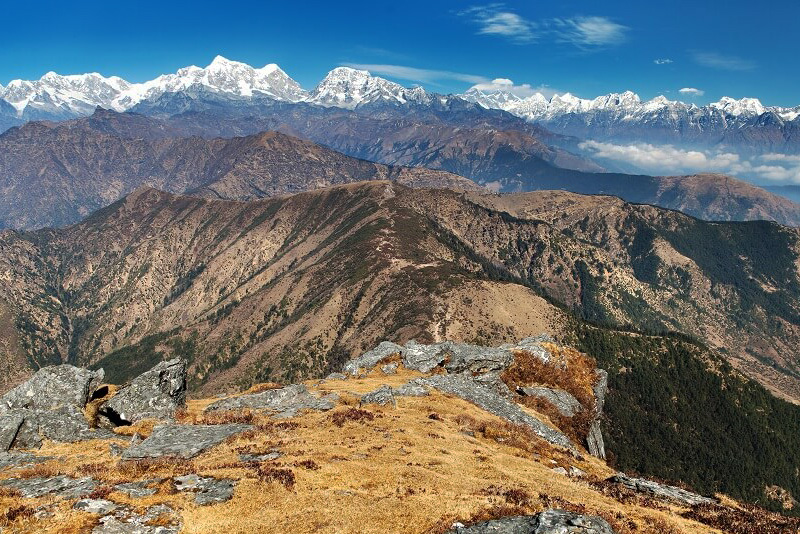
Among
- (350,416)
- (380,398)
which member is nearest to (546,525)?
(350,416)

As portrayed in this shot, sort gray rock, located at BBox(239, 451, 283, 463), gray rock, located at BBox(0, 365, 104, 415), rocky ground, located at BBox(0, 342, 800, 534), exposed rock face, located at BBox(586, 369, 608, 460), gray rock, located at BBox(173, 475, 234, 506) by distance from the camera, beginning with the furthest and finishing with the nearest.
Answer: exposed rock face, located at BBox(586, 369, 608, 460)
gray rock, located at BBox(0, 365, 104, 415)
gray rock, located at BBox(239, 451, 283, 463)
gray rock, located at BBox(173, 475, 234, 506)
rocky ground, located at BBox(0, 342, 800, 534)

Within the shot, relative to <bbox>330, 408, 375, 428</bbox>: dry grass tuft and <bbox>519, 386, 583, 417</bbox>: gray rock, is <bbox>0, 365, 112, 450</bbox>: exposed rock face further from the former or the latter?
<bbox>519, 386, 583, 417</bbox>: gray rock

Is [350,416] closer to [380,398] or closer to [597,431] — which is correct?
[380,398]

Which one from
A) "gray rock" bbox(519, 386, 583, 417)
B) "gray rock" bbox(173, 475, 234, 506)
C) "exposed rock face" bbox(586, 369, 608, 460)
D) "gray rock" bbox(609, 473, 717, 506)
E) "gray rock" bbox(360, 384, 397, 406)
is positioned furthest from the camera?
"gray rock" bbox(519, 386, 583, 417)

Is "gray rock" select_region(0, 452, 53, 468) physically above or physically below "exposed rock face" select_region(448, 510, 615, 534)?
below

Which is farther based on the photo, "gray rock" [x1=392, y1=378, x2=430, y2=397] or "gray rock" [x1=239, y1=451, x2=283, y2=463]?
"gray rock" [x1=392, y1=378, x2=430, y2=397]

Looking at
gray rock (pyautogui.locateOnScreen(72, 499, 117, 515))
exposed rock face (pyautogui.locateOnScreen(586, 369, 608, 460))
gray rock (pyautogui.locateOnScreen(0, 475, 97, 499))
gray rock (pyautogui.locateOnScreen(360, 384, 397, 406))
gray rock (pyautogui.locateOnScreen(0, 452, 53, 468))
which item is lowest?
exposed rock face (pyautogui.locateOnScreen(586, 369, 608, 460))

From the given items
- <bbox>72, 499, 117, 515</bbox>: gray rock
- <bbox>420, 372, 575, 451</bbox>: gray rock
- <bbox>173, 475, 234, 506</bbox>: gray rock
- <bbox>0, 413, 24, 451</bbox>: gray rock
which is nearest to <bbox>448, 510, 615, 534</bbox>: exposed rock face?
<bbox>173, 475, 234, 506</bbox>: gray rock
